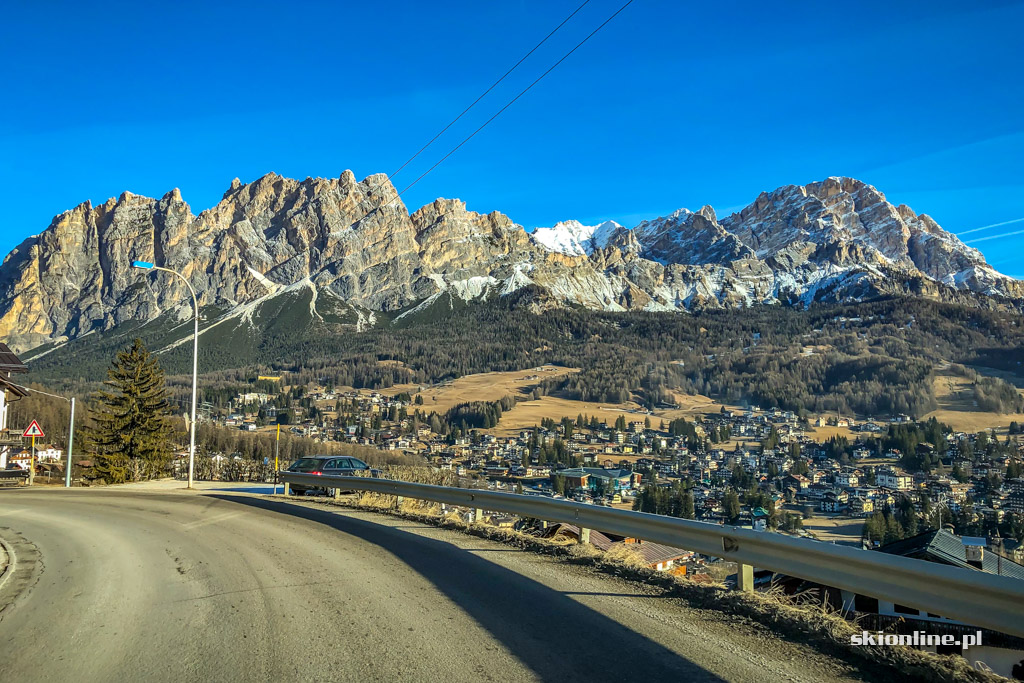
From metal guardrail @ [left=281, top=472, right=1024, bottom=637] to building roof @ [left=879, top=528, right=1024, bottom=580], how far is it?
1611mm

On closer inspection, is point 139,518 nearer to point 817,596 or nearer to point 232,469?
point 817,596

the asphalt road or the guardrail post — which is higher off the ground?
the guardrail post

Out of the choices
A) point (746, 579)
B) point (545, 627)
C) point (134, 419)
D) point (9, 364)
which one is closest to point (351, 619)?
point (545, 627)

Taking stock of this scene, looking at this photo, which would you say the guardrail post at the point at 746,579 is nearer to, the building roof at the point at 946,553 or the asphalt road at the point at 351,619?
the asphalt road at the point at 351,619

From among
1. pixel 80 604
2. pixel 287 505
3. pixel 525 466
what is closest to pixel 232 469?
pixel 525 466

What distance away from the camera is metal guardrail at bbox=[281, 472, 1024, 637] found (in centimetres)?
479

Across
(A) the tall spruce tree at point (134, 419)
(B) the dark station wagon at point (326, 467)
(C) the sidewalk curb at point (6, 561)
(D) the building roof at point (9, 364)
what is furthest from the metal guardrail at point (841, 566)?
(D) the building roof at point (9, 364)

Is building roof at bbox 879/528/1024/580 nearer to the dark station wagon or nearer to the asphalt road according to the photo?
the asphalt road

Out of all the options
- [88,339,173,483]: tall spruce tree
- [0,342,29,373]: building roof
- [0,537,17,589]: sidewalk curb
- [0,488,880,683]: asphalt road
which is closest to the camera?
[0,488,880,683]: asphalt road

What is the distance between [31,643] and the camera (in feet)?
20.6

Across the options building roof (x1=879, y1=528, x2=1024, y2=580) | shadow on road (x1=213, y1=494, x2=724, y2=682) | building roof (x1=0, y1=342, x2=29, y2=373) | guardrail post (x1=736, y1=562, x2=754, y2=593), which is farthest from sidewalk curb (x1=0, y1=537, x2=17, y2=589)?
building roof (x1=0, y1=342, x2=29, y2=373)

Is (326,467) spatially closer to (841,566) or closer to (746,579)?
(746,579)

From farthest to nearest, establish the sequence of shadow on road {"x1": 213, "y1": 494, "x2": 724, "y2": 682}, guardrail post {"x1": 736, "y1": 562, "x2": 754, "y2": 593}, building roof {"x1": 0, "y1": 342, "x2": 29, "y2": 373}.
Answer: building roof {"x1": 0, "y1": 342, "x2": 29, "y2": 373}, guardrail post {"x1": 736, "y1": 562, "x2": 754, "y2": 593}, shadow on road {"x1": 213, "y1": 494, "x2": 724, "y2": 682}

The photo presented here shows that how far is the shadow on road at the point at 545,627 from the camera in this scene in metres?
5.18
